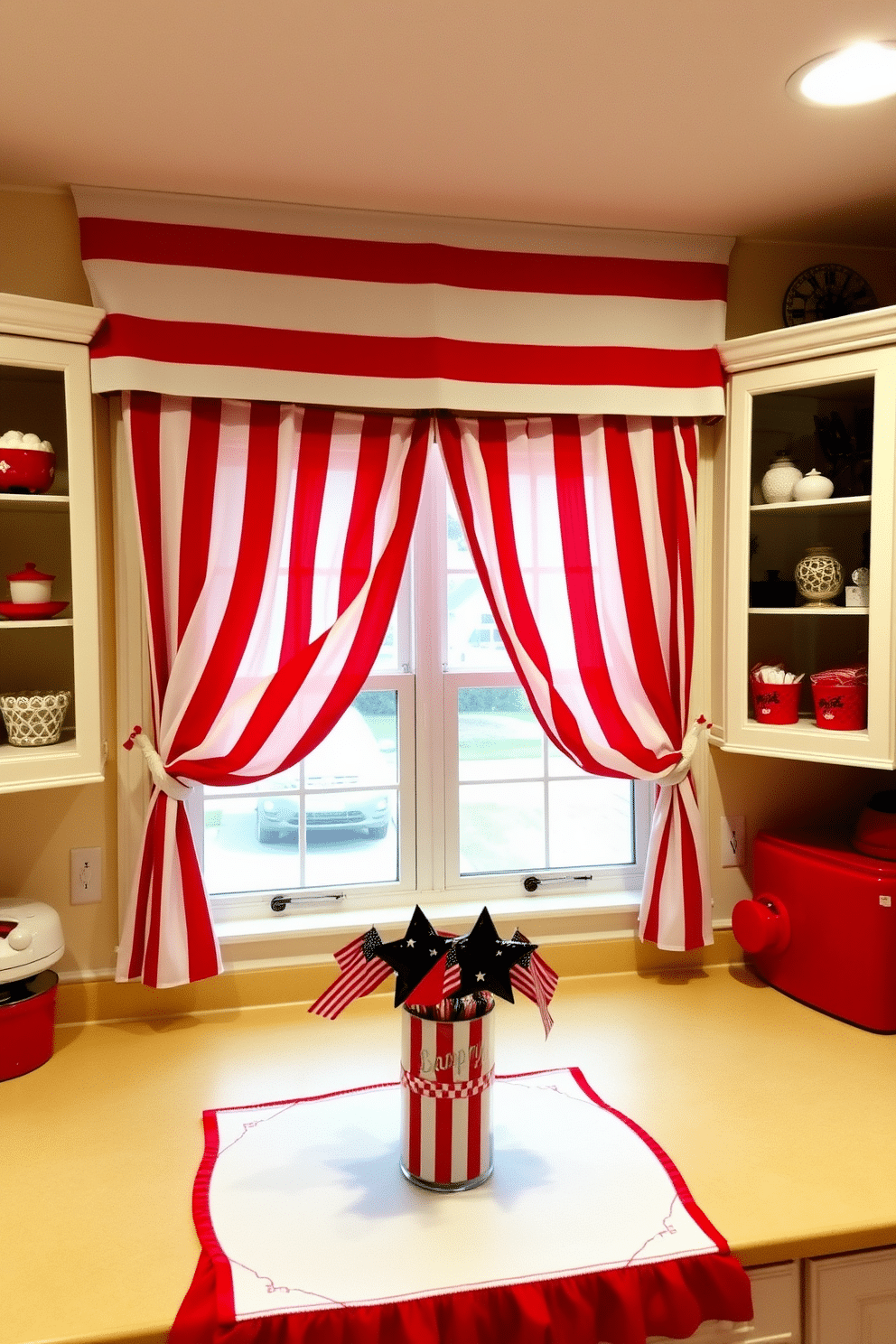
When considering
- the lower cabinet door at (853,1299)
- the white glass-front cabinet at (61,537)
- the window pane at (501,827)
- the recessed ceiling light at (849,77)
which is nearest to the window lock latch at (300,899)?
the window pane at (501,827)

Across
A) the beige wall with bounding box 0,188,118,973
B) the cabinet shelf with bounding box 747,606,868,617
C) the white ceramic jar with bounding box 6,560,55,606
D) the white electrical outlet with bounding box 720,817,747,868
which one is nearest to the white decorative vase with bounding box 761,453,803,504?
the cabinet shelf with bounding box 747,606,868,617

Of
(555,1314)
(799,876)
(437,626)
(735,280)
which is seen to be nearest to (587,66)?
(735,280)

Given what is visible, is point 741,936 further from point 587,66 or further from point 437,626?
point 587,66

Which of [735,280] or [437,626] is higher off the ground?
[735,280]

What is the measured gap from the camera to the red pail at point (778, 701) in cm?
218

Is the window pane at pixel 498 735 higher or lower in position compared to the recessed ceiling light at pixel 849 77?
lower

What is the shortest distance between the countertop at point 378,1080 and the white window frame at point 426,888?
141mm

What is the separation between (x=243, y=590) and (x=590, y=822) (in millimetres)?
1011

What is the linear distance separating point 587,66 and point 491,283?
0.63 m

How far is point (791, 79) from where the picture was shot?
1.59 metres

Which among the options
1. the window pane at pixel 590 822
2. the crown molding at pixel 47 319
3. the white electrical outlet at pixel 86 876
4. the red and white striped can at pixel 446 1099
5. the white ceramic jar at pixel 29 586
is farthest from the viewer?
the window pane at pixel 590 822

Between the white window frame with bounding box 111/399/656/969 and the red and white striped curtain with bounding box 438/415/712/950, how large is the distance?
5.8 inches

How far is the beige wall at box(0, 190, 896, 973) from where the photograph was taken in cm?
199

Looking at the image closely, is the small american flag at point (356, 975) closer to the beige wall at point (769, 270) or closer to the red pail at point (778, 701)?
the red pail at point (778, 701)
